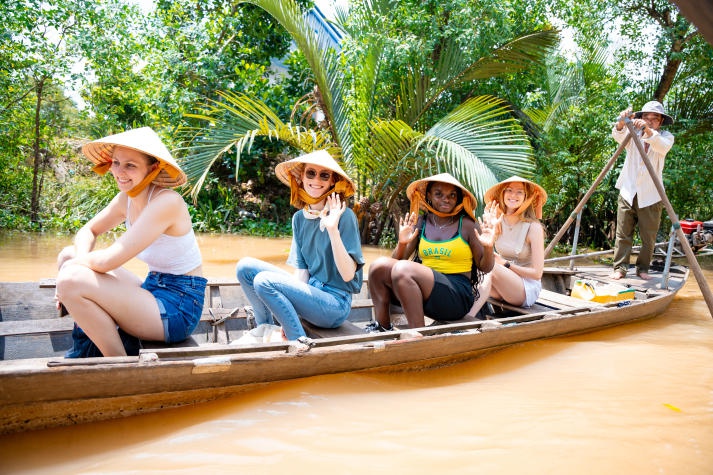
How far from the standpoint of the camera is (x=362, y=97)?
7.73 metres

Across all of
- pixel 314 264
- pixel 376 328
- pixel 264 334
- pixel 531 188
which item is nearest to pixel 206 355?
pixel 264 334

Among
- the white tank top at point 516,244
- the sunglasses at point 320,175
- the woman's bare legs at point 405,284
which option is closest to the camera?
the sunglasses at point 320,175

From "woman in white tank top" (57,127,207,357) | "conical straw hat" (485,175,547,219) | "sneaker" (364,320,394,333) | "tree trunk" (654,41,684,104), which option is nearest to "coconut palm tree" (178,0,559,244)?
"tree trunk" (654,41,684,104)

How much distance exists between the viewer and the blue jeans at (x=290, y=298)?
9.59 feet

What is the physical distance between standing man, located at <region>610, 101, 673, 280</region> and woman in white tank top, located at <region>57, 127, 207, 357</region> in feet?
14.0

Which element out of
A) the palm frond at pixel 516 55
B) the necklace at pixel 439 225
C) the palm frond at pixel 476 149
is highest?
the palm frond at pixel 516 55

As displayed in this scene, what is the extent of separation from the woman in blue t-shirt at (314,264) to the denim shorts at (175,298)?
36 centimetres

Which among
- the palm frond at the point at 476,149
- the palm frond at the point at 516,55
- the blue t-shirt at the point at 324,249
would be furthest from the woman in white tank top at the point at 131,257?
the palm frond at the point at 516,55

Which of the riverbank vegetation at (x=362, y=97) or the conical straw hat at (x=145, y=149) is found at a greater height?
the riverbank vegetation at (x=362, y=97)

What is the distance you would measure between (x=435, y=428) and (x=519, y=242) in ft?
6.19

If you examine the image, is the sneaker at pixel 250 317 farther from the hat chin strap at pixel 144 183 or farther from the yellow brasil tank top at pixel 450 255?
the hat chin strap at pixel 144 183

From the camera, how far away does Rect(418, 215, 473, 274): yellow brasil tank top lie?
3.48 m

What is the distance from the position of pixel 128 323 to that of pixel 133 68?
10.3m

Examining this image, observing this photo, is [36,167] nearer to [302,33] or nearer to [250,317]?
[302,33]
